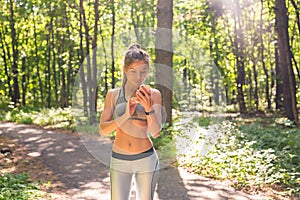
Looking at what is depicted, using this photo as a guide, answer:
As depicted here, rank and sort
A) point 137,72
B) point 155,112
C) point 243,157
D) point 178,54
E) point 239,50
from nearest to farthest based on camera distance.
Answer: point 155,112 → point 137,72 → point 243,157 → point 178,54 → point 239,50

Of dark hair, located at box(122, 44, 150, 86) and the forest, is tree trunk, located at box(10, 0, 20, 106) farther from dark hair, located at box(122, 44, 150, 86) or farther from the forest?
dark hair, located at box(122, 44, 150, 86)

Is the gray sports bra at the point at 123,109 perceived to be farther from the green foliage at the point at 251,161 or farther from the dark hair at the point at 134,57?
the green foliage at the point at 251,161

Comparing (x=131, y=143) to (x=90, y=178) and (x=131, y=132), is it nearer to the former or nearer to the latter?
(x=131, y=132)

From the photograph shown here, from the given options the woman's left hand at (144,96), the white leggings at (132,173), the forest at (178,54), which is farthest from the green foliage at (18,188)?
the woman's left hand at (144,96)

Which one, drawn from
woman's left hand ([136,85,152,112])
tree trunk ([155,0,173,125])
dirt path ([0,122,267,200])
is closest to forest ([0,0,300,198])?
tree trunk ([155,0,173,125])

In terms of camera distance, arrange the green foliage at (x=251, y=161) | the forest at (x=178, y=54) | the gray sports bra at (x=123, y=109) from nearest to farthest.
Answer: the gray sports bra at (x=123, y=109), the green foliage at (x=251, y=161), the forest at (x=178, y=54)

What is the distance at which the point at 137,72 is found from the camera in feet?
10.1

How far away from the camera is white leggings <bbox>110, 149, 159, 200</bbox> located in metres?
3.09

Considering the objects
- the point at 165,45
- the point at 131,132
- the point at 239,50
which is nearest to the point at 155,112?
the point at 131,132

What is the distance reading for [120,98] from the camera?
312cm

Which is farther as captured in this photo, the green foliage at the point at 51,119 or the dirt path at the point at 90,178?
the green foliage at the point at 51,119

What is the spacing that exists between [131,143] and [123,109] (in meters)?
0.29

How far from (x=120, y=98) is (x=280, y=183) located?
16.5 ft

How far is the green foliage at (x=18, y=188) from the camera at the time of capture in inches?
235
